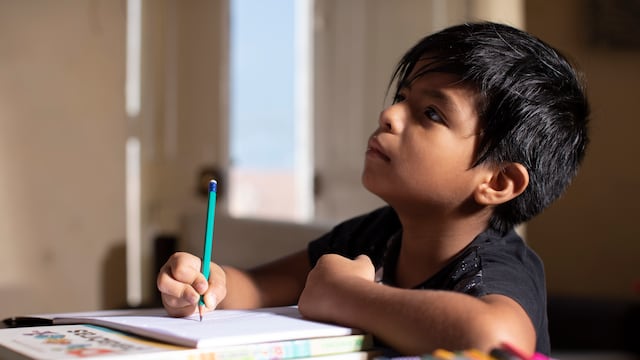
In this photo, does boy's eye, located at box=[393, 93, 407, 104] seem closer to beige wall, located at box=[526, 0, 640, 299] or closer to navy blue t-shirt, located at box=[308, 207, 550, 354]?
navy blue t-shirt, located at box=[308, 207, 550, 354]

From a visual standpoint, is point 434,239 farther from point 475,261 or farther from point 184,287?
A: point 184,287

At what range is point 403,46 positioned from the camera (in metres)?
2.31

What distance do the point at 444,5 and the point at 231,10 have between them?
75 cm

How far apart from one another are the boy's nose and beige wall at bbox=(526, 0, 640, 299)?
1945 mm

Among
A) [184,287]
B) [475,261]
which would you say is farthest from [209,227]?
[475,261]

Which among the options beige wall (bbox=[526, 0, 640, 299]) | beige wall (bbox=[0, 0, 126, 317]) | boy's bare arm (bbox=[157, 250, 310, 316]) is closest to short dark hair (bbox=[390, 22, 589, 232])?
boy's bare arm (bbox=[157, 250, 310, 316])

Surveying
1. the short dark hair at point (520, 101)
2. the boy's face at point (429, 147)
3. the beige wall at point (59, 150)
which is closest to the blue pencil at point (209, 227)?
the boy's face at point (429, 147)

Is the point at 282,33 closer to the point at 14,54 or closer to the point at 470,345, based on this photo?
the point at 14,54

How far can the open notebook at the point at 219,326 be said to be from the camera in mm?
732

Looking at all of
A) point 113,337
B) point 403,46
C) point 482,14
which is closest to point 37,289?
point 403,46

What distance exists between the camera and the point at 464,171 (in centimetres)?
103

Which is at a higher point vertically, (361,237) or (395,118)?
(395,118)

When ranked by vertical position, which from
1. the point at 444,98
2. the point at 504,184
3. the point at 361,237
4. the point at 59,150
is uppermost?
the point at 444,98

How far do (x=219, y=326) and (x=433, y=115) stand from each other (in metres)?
0.38
